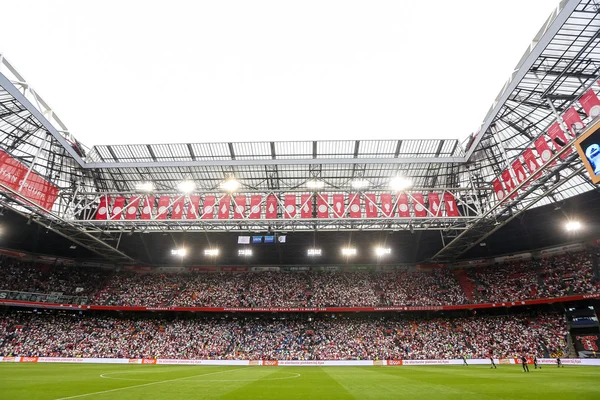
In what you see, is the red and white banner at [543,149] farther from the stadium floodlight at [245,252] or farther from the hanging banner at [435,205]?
the stadium floodlight at [245,252]

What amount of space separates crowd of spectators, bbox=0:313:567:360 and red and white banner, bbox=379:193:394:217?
18.0m

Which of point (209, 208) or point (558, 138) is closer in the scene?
point (558, 138)

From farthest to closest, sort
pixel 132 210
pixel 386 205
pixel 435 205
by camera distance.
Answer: pixel 132 210, pixel 435 205, pixel 386 205

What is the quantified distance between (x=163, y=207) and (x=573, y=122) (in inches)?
1149

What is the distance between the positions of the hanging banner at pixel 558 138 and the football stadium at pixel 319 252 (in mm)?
138

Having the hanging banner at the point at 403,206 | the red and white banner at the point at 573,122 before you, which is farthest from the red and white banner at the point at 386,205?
the red and white banner at the point at 573,122

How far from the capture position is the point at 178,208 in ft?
89.2

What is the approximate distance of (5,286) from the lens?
36969 mm

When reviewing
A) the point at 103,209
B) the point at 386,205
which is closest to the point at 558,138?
the point at 386,205

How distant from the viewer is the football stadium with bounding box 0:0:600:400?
19469mm

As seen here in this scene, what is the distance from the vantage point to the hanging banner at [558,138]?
17.2m

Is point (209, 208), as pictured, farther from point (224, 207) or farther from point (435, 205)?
point (435, 205)

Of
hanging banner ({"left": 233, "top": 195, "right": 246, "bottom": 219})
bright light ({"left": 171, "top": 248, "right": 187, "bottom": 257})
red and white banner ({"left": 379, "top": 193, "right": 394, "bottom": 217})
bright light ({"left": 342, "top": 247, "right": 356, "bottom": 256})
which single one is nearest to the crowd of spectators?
bright light ({"left": 342, "top": 247, "right": 356, "bottom": 256})

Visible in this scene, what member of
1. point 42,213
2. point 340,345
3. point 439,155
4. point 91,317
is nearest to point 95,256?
point 91,317
